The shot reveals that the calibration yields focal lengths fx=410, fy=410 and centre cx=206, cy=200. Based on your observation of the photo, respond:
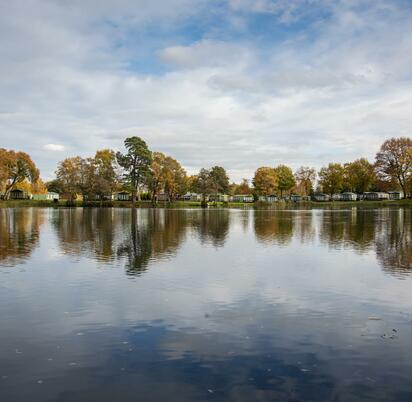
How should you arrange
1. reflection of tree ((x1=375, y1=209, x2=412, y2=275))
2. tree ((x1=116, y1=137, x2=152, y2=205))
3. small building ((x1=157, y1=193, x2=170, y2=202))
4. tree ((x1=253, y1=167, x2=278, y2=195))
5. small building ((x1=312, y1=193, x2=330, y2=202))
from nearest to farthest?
reflection of tree ((x1=375, y1=209, x2=412, y2=275))
tree ((x1=116, y1=137, x2=152, y2=205))
tree ((x1=253, y1=167, x2=278, y2=195))
small building ((x1=157, y1=193, x2=170, y2=202))
small building ((x1=312, y1=193, x2=330, y2=202))

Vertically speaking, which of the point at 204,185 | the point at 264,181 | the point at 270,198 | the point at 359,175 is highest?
the point at 359,175

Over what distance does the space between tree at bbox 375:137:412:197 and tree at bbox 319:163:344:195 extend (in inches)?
989

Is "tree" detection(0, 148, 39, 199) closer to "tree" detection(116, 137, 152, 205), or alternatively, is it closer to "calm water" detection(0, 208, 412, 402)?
"tree" detection(116, 137, 152, 205)

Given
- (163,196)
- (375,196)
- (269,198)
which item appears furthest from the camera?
(269,198)

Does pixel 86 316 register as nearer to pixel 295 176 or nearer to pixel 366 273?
pixel 366 273

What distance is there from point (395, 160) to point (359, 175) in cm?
2574

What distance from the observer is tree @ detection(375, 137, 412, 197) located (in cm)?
12512

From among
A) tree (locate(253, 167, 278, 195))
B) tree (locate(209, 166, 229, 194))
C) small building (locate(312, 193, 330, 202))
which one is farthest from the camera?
small building (locate(312, 193, 330, 202))

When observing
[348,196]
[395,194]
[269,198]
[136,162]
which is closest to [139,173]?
[136,162]

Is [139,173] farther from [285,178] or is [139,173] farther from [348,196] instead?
[348,196]

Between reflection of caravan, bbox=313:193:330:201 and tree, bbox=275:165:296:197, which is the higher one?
tree, bbox=275:165:296:197

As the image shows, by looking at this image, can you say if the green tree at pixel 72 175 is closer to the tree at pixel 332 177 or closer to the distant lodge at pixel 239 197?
the distant lodge at pixel 239 197

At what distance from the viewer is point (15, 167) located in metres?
132

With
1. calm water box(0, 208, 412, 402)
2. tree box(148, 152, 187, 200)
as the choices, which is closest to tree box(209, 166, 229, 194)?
tree box(148, 152, 187, 200)
